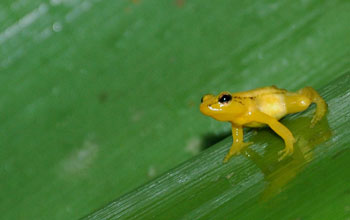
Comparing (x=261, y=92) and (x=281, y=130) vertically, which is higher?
(x=261, y=92)

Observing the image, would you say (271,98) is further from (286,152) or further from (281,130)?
(286,152)

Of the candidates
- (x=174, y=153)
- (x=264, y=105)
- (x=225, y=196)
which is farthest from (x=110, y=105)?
(x=225, y=196)

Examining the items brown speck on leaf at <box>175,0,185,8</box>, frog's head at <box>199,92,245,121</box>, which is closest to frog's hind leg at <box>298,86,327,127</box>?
frog's head at <box>199,92,245,121</box>

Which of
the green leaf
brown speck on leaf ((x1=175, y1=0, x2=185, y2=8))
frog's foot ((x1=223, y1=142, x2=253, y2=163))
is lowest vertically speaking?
the green leaf

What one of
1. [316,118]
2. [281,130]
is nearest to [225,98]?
[281,130]

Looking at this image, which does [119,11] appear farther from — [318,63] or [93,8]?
[318,63]

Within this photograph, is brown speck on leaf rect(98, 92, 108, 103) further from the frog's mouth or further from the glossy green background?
the frog's mouth
